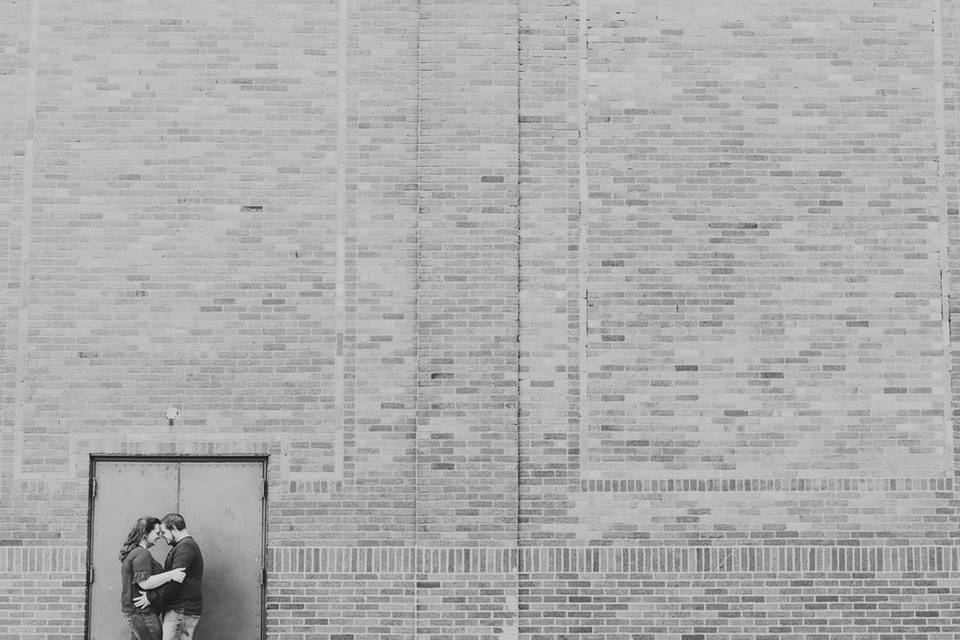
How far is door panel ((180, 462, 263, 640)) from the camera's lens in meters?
8.14

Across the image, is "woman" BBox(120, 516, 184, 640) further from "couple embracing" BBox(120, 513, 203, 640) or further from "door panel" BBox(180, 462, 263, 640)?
"door panel" BBox(180, 462, 263, 640)

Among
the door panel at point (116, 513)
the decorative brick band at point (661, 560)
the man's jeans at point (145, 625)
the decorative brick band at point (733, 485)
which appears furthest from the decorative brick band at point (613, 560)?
the man's jeans at point (145, 625)

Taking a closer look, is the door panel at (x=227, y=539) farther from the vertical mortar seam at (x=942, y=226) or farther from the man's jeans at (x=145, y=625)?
the vertical mortar seam at (x=942, y=226)

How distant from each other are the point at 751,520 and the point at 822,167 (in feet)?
9.91

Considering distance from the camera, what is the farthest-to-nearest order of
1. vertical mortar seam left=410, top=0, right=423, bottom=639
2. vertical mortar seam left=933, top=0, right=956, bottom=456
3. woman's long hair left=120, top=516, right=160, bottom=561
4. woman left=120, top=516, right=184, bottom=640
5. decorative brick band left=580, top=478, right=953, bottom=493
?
vertical mortar seam left=933, top=0, right=956, bottom=456, decorative brick band left=580, top=478, right=953, bottom=493, vertical mortar seam left=410, top=0, right=423, bottom=639, woman's long hair left=120, top=516, right=160, bottom=561, woman left=120, top=516, right=184, bottom=640

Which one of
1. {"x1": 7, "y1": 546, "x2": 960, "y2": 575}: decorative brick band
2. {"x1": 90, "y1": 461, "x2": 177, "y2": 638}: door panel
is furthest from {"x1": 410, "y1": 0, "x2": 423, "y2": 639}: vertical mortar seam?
{"x1": 90, "y1": 461, "x2": 177, "y2": 638}: door panel

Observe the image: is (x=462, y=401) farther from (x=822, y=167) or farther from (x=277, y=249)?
(x=822, y=167)

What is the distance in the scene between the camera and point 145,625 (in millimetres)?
7812

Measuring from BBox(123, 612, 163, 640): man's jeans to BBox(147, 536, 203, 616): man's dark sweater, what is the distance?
108mm

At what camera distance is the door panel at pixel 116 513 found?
8133 mm

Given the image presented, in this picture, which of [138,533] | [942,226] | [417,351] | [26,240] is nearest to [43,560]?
[138,533]

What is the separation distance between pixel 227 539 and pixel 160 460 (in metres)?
0.85

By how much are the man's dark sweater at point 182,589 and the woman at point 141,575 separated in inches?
2.3

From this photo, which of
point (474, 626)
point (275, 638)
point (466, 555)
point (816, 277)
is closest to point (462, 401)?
point (466, 555)
